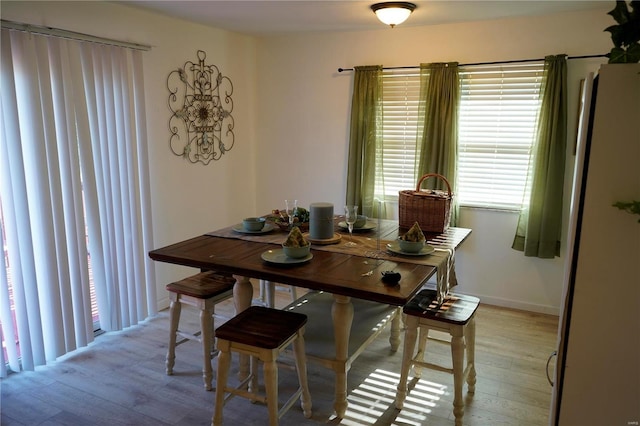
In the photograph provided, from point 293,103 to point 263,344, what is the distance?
3.08m

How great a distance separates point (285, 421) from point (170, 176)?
235 cm

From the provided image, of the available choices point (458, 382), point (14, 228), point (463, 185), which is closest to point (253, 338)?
point (458, 382)

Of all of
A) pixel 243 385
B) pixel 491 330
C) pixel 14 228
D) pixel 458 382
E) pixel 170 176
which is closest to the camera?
pixel 458 382

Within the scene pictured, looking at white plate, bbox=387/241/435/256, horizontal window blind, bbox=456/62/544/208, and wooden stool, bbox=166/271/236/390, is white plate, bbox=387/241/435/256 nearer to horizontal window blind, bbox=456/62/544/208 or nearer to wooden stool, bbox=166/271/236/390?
wooden stool, bbox=166/271/236/390

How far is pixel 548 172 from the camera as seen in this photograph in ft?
12.0

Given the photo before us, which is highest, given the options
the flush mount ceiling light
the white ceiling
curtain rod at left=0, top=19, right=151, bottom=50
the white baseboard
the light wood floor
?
Result: the white ceiling

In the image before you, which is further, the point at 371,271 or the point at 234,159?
the point at 234,159

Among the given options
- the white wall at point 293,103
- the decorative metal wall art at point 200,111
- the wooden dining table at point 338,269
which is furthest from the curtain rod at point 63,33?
the wooden dining table at point 338,269

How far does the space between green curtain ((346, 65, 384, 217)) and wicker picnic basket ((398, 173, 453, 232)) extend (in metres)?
1.23

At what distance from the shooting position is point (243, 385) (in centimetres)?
260

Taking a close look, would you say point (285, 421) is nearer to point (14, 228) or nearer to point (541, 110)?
point (14, 228)

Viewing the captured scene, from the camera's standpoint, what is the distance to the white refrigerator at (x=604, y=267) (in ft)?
5.14

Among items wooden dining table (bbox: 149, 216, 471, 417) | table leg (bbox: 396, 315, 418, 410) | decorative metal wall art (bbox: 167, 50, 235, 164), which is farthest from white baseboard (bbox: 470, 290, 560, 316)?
decorative metal wall art (bbox: 167, 50, 235, 164)

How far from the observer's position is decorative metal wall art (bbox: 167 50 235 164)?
156 inches
